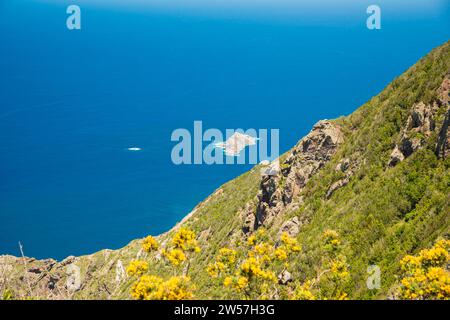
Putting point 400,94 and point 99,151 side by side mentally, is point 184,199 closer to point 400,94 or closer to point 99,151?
point 99,151

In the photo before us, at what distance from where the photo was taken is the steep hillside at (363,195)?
2494 centimetres

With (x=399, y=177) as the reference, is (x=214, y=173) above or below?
below

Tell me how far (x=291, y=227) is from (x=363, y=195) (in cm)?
719

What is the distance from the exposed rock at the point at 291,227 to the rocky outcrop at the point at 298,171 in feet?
11.2

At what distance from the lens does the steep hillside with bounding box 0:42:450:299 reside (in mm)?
24938

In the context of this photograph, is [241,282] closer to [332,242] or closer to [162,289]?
[162,289]

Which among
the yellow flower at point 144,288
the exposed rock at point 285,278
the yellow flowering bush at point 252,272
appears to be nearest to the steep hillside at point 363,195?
the exposed rock at point 285,278

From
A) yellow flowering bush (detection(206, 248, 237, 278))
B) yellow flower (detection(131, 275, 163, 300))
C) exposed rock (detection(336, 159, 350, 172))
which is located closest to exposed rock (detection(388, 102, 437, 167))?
exposed rock (detection(336, 159, 350, 172))

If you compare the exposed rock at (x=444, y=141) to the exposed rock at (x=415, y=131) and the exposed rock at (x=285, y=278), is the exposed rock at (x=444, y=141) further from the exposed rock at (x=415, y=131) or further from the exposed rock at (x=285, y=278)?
the exposed rock at (x=285, y=278)

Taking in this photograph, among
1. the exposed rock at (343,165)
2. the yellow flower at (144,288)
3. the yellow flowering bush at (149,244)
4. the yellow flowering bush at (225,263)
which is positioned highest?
the exposed rock at (343,165)

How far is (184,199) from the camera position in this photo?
140m

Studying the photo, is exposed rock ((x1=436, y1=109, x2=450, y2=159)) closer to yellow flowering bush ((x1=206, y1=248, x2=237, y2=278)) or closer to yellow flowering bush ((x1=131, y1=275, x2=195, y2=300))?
yellow flowering bush ((x1=206, y1=248, x2=237, y2=278))

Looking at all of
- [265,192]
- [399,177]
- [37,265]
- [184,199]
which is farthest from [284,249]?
[184,199]
